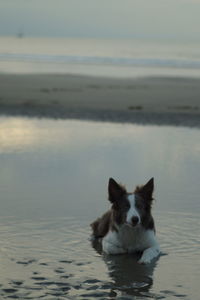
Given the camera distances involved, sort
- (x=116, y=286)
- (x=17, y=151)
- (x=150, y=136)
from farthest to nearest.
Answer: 1. (x=150, y=136)
2. (x=17, y=151)
3. (x=116, y=286)

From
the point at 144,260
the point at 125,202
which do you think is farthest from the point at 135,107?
the point at 144,260

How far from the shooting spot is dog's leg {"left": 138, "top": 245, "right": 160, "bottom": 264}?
7.89 meters

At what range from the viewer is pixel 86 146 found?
14570mm

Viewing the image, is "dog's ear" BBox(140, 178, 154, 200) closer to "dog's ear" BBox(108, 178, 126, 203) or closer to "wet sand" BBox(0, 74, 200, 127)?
"dog's ear" BBox(108, 178, 126, 203)

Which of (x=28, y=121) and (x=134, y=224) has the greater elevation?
(x=28, y=121)

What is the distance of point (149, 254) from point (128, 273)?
53 centimetres

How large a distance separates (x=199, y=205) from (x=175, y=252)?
2.20 metres

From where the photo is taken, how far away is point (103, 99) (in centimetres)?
2441

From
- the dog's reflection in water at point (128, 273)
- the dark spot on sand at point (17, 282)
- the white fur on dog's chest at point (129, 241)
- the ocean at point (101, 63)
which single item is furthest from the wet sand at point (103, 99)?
the dark spot on sand at point (17, 282)

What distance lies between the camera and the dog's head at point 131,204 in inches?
312

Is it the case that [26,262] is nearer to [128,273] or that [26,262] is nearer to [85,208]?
[128,273]

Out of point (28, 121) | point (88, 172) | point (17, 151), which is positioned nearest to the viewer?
point (88, 172)

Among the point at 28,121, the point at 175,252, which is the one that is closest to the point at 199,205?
the point at 175,252

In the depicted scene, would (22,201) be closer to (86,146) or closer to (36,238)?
(36,238)
